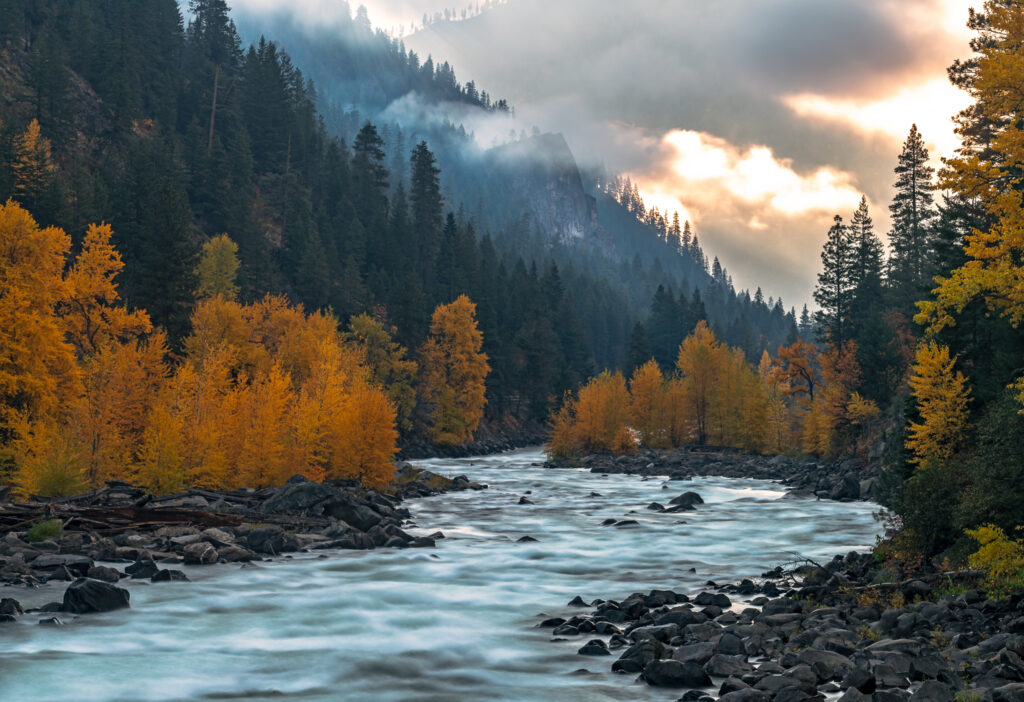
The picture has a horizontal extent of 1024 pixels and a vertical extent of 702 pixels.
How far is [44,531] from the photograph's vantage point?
25688mm

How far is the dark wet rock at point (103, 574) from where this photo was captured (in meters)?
22.2

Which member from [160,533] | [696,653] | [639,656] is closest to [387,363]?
[160,533]

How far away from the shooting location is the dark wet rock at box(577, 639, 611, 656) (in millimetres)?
16656

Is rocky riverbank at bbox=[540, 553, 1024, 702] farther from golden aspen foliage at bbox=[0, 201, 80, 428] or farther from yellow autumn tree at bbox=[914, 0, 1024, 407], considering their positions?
golden aspen foliage at bbox=[0, 201, 80, 428]

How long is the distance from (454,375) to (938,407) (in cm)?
6224

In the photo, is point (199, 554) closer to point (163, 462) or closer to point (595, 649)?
point (163, 462)

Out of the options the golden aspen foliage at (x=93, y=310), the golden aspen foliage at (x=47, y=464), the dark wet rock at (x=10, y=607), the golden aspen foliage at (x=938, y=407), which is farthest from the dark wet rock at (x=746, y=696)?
the golden aspen foliage at (x=93, y=310)

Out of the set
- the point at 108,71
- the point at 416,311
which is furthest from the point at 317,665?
the point at 108,71

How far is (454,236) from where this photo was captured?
414 ft

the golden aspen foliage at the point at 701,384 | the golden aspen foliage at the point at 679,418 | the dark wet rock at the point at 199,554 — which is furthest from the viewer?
the golden aspen foliage at the point at 701,384

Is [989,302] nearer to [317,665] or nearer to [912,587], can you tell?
[912,587]

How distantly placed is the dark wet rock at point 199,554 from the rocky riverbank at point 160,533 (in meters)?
0.03

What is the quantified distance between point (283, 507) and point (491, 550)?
31.6ft

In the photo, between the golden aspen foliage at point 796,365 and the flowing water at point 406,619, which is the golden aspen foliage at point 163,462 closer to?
the flowing water at point 406,619
